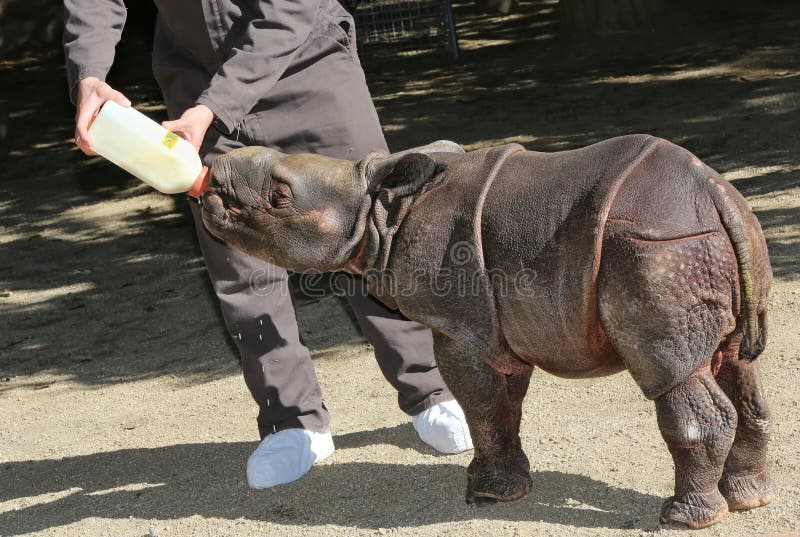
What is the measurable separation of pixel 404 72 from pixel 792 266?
24.3ft

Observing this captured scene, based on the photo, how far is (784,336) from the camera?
5.09m

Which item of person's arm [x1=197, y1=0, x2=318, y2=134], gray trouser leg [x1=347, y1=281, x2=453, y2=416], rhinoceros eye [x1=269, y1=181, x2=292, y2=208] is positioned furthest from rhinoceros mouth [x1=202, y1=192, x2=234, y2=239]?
gray trouser leg [x1=347, y1=281, x2=453, y2=416]

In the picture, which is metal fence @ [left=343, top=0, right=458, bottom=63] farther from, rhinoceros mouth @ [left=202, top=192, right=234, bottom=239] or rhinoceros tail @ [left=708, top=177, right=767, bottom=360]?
rhinoceros tail @ [left=708, top=177, right=767, bottom=360]

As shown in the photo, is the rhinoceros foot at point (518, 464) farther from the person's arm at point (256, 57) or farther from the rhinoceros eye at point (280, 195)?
the person's arm at point (256, 57)

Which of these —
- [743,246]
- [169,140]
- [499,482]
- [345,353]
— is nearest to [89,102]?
[169,140]

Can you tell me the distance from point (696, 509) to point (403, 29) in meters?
10.3

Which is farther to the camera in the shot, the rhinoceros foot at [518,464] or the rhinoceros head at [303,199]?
the rhinoceros foot at [518,464]

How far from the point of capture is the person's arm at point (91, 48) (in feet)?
12.7

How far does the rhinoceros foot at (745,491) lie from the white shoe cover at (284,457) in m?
1.70

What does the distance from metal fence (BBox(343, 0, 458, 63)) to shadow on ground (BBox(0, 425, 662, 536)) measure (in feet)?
27.5

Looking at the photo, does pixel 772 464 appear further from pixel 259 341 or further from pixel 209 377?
pixel 209 377

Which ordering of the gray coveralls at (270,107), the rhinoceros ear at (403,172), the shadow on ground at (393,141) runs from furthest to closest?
the shadow on ground at (393,141) < the gray coveralls at (270,107) < the rhinoceros ear at (403,172)

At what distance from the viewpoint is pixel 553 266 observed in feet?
10.6

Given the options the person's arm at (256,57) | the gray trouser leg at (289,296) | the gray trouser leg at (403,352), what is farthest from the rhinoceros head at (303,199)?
the gray trouser leg at (403,352)
